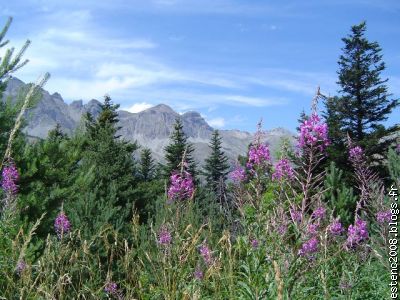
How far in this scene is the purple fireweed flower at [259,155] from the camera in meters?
4.45

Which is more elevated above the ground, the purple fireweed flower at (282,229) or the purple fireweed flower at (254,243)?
the purple fireweed flower at (282,229)

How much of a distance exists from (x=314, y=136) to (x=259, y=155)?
2.73 ft

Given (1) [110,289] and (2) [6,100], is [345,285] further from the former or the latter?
(2) [6,100]

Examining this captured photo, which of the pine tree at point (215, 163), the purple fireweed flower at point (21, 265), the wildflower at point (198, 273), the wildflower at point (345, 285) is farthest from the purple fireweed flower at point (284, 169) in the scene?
the pine tree at point (215, 163)

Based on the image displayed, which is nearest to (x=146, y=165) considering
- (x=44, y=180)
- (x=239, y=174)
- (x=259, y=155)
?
(x=44, y=180)

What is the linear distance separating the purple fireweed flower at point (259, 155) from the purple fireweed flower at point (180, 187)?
79 centimetres

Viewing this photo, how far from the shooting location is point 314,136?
12.3 feet

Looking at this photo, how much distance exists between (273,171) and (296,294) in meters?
1.70

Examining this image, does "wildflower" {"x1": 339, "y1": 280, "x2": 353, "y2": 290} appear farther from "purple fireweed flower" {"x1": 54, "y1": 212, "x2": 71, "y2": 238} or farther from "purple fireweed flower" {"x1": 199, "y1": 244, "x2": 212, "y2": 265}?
"purple fireweed flower" {"x1": 54, "y1": 212, "x2": 71, "y2": 238}

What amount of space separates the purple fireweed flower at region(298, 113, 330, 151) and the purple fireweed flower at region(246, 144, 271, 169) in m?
0.72

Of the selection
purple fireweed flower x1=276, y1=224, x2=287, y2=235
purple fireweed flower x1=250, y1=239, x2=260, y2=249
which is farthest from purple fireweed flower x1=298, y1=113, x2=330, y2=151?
purple fireweed flower x1=250, y1=239, x2=260, y2=249

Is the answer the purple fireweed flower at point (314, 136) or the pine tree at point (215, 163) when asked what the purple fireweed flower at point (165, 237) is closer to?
the purple fireweed flower at point (314, 136)

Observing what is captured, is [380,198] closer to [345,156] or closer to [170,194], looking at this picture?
[170,194]

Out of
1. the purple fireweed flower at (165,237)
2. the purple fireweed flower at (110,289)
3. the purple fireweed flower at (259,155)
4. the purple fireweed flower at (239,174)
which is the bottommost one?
the purple fireweed flower at (110,289)
